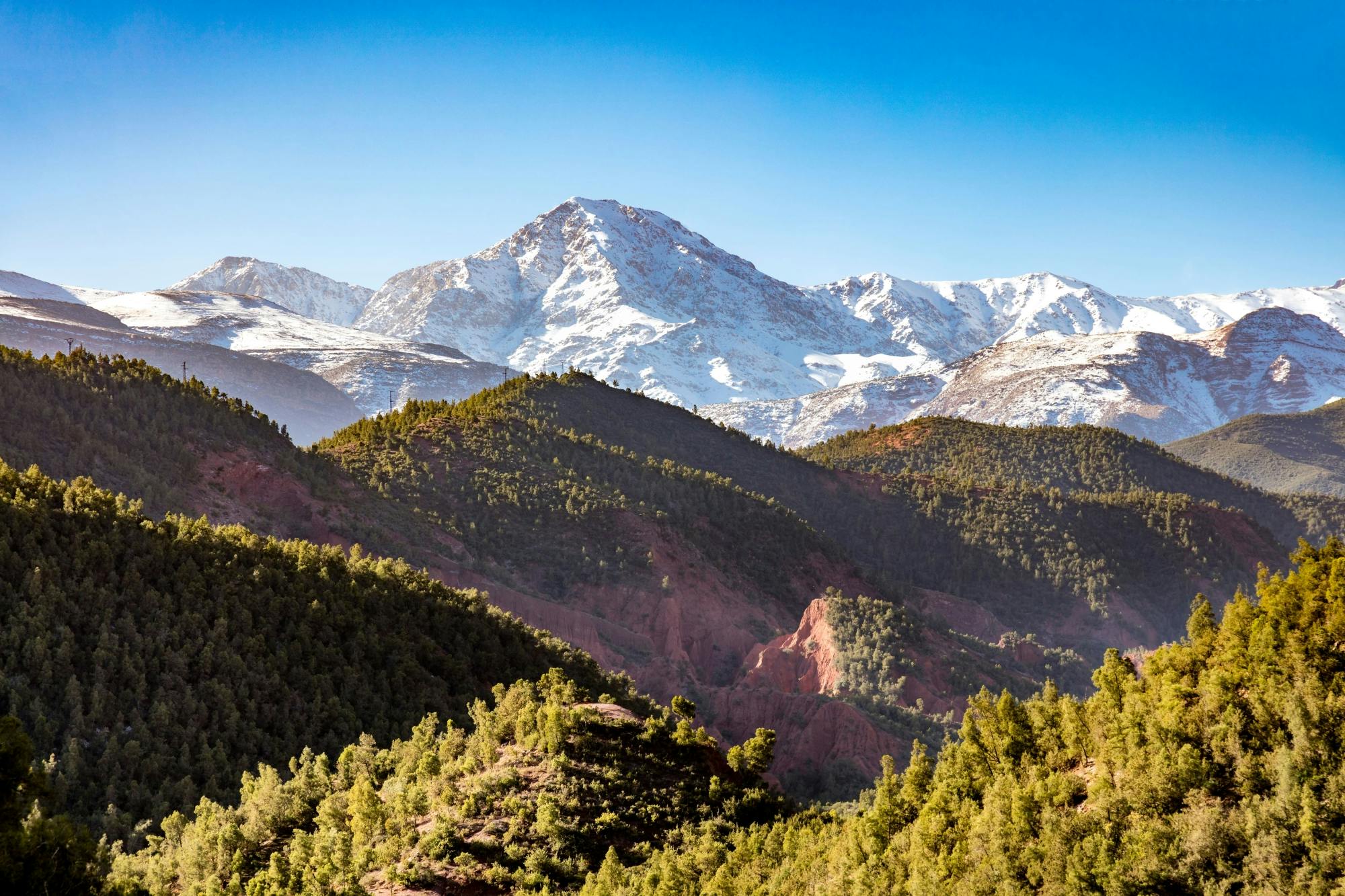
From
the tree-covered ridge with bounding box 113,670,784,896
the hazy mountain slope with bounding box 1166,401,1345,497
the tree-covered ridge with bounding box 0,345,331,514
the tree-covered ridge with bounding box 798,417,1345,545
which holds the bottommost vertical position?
the tree-covered ridge with bounding box 113,670,784,896

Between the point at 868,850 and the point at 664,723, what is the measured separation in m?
5.90

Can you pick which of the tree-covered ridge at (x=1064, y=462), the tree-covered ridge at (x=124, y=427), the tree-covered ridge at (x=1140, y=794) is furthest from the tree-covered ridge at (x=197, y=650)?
the tree-covered ridge at (x=1064, y=462)

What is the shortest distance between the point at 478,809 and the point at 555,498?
131ft

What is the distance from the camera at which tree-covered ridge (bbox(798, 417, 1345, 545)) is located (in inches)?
3762

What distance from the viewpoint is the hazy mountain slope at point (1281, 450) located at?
472 feet

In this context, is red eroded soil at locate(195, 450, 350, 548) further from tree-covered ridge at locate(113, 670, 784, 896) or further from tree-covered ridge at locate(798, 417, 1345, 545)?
tree-covered ridge at locate(798, 417, 1345, 545)

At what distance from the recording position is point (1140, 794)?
1212 cm


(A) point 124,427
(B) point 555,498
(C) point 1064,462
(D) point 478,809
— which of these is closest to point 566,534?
(B) point 555,498

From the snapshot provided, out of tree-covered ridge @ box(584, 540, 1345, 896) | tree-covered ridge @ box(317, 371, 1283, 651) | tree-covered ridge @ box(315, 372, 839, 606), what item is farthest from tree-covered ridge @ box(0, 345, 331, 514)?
tree-covered ridge @ box(584, 540, 1345, 896)

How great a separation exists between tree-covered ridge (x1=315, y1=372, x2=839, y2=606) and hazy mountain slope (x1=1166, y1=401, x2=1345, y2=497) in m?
101

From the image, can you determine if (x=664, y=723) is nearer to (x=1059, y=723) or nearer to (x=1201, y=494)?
(x=1059, y=723)

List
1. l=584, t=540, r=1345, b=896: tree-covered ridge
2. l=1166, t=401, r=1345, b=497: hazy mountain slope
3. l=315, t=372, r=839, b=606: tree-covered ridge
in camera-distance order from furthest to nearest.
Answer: l=1166, t=401, r=1345, b=497: hazy mountain slope
l=315, t=372, r=839, b=606: tree-covered ridge
l=584, t=540, r=1345, b=896: tree-covered ridge

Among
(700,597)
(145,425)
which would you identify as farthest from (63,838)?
(700,597)

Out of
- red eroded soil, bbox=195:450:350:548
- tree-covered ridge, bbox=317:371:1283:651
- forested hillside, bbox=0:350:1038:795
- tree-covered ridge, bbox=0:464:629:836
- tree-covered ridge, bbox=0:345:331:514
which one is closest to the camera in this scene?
tree-covered ridge, bbox=0:464:629:836
